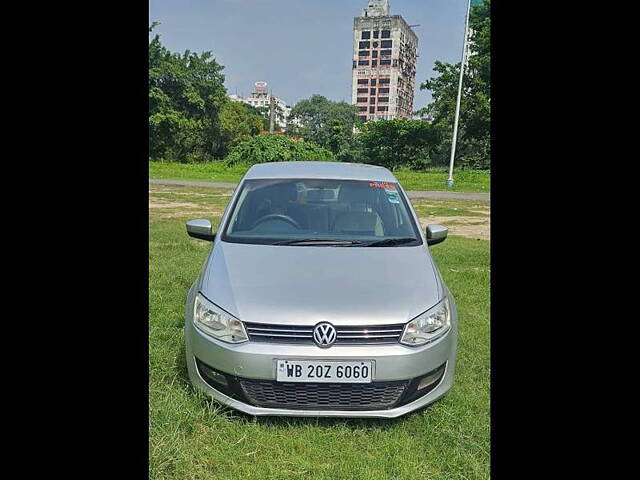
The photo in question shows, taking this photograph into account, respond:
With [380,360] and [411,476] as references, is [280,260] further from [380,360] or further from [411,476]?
[411,476]

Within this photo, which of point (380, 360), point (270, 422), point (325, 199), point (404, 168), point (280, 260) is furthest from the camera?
point (404, 168)

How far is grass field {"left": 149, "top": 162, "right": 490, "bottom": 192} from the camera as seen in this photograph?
81.1 feet

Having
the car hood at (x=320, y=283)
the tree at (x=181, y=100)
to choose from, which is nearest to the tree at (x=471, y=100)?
the tree at (x=181, y=100)

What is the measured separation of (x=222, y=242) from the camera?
3.21 meters

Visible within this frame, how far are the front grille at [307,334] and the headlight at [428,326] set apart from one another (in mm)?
102

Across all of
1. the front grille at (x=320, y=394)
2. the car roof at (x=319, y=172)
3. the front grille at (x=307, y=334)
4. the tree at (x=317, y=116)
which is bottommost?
the front grille at (x=320, y=394)

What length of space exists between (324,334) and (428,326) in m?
0.58

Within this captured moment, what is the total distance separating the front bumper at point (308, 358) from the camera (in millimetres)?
2383

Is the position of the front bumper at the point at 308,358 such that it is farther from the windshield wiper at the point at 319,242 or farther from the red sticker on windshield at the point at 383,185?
the red sticker on windshield at the point at 383,185

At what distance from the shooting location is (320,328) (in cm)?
239

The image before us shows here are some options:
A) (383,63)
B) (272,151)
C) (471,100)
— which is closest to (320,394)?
(272,151)
